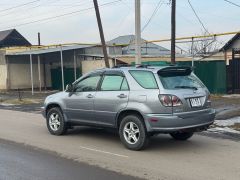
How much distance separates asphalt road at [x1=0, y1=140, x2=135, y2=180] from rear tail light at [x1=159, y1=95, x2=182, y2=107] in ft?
6.29

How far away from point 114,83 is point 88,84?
2.78 feet

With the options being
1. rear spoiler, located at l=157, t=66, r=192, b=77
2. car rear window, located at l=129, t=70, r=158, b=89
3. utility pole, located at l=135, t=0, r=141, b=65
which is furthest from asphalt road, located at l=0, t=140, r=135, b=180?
utility pole, located at l=135, t=0, r=141, b=65

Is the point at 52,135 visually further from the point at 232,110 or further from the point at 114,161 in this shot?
the point at 232,110

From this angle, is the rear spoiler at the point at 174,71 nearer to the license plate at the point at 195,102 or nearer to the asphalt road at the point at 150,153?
Answer: the license plate at the point at 195,102

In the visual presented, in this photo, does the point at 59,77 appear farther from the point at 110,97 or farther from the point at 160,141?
the point at 110,97

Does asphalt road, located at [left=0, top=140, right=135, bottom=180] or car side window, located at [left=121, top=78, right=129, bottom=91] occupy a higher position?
car side window, located at [left=121, top=78, right=129, bottom=91]

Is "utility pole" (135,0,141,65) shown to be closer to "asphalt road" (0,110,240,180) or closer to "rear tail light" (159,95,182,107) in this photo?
"asphalt road" (0,110,240,180)

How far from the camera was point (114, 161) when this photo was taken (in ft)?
25.0

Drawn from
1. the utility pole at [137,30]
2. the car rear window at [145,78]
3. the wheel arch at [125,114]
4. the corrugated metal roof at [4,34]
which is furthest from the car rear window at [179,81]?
the corrugated metal roof at [4,34]

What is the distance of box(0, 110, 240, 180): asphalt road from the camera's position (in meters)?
6.83

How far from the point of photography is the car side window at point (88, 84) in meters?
9.70

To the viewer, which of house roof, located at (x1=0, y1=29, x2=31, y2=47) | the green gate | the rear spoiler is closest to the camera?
the rear spoiler

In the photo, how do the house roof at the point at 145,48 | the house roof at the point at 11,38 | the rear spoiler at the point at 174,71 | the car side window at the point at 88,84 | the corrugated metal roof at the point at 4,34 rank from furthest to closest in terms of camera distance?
the corrugated metal roof at the point at 4,34, the house roof at the point at 11,38, the house roof at the point at 145,48, the car side window at the point at 88,84, the rear spoiler at the point at 174,71

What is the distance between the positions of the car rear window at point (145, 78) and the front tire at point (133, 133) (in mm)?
665
